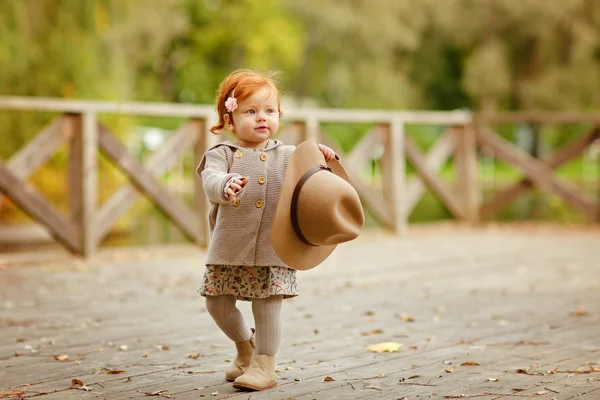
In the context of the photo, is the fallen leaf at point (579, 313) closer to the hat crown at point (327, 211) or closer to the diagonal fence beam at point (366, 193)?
the hat crown at point (327, 211)

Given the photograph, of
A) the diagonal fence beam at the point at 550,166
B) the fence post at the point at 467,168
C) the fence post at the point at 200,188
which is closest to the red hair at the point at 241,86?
the fence post at the point at 200,188

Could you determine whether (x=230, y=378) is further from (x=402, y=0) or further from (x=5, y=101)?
(x=402, y=0)

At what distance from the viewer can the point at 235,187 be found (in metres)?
3.30

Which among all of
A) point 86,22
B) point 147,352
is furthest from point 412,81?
point 147,352

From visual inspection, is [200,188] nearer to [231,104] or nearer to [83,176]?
[83,176]

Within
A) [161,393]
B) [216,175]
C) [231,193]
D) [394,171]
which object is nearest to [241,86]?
[216,175]

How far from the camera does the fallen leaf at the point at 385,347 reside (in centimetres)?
422

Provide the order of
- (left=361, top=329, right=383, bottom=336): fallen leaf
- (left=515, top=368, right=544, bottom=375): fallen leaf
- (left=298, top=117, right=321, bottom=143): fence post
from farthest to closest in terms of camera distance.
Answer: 1. (left=298, top=117, right=321, bottom=143): fence post
2. (left=361, top=329, right=383, bottom=336): fallen leaf
3. (left=515, top=368, right=544, bottom=375): fallen leaf

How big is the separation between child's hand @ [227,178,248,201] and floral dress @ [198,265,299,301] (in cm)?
40

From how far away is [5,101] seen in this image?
7.24 metres

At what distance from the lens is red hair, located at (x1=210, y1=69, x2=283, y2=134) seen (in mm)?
3600

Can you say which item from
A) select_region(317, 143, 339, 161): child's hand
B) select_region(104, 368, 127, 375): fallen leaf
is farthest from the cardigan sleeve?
select_region(104, 368, 127, 375): fallen leaf

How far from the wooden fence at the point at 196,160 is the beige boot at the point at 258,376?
4523 mm

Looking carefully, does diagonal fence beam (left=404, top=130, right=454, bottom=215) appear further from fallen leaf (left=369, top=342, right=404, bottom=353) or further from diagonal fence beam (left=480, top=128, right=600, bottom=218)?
fallen leaf (left=369, top=342, right=404, bottom=353)
